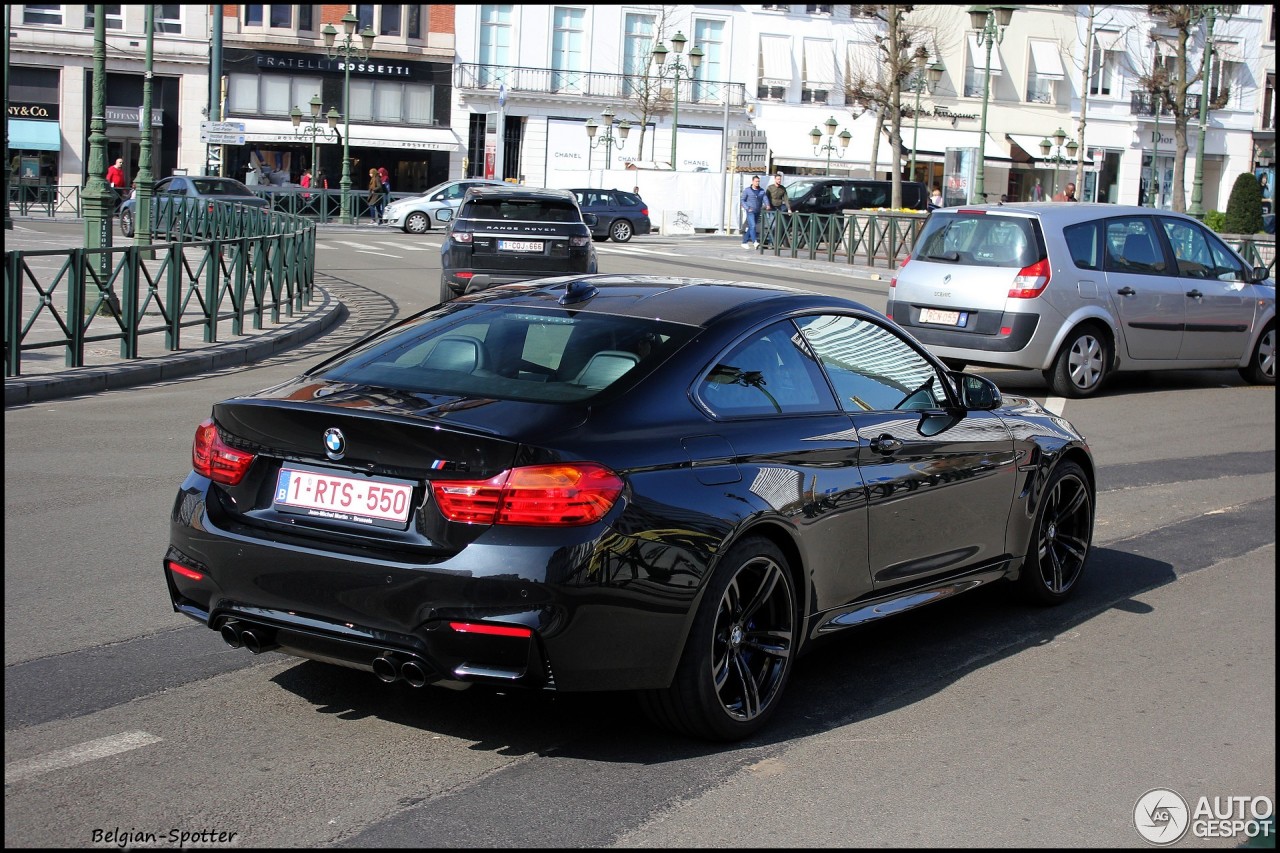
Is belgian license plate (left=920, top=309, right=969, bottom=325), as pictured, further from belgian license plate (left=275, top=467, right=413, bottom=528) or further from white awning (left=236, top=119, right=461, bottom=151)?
white awning (left=236, top=119, right=461, bottom=151)

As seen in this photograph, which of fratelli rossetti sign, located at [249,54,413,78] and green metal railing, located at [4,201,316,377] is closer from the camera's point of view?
green metal railing, located at [4,201,316,377]

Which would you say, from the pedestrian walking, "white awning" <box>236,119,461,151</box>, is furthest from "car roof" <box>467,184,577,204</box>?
"white awning" <box>236,119,461,151</box>

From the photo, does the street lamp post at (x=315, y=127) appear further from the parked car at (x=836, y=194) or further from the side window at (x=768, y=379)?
the side window at (x=768, y=379)

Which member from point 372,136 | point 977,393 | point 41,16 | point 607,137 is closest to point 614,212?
point 607,137

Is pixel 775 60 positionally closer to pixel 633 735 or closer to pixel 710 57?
pixel 710 57

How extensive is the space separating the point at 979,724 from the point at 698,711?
1.05 meters

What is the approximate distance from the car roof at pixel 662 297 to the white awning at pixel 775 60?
63.3 m

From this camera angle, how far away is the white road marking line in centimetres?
427

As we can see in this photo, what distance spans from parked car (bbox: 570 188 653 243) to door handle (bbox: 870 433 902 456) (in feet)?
128

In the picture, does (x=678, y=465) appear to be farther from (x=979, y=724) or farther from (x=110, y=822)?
(x=110, y=822)

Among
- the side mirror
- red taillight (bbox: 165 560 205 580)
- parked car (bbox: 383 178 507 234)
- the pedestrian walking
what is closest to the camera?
red taillight (bbox: 165 560 205 580)

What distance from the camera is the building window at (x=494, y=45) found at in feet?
207

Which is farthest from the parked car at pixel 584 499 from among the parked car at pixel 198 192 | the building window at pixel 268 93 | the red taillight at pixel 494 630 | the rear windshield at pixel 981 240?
the building window at pixel 268 93

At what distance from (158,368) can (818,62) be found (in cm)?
5795
